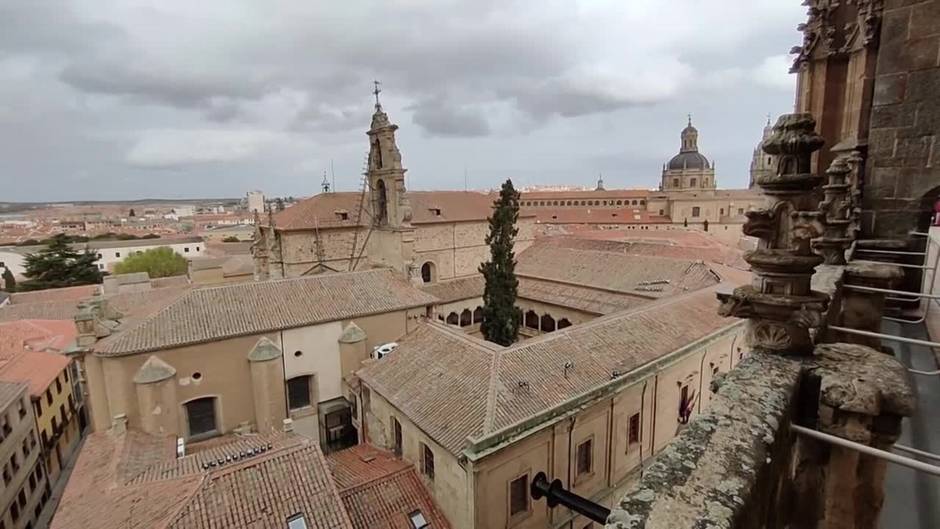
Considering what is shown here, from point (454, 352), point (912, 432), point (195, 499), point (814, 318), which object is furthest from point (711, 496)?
point (454, 352)

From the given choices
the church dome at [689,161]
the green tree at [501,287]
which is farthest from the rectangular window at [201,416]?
the church dome at [689,161]

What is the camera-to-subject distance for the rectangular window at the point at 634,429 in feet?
45.4

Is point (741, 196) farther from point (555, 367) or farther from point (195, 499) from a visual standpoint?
point (195, 499)

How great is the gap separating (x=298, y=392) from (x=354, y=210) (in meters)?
12.6

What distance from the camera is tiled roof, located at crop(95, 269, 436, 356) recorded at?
14.3 meters

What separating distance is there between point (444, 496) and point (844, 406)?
1030 cm

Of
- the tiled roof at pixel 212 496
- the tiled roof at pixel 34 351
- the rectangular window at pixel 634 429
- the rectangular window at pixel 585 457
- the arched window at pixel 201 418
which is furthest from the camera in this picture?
the tiled roof at pixel 34 351

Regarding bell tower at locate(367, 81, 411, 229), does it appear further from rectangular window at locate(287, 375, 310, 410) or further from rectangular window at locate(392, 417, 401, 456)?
rectangular window at locate(392, 417, 401, 456)

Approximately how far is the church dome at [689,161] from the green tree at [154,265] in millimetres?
72543

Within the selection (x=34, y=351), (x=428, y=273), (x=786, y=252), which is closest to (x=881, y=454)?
(x=786, y=252)

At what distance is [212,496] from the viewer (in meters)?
8.64

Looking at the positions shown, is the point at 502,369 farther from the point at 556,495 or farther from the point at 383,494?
the point at 383,494

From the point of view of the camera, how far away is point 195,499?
8.50 metres

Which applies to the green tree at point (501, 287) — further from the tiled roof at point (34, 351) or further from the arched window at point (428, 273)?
the tiled roof at point (34, 351)
